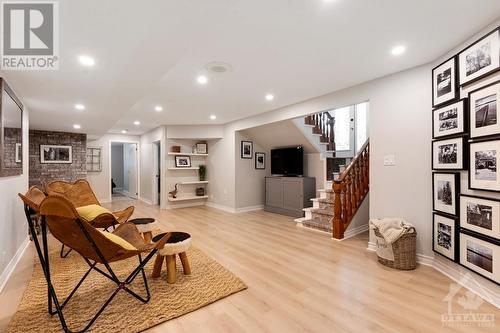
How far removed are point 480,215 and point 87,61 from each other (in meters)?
3.83

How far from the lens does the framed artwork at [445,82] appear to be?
237 cm

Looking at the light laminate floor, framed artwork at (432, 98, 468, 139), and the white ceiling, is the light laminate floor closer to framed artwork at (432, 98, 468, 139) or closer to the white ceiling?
framed artwork at (432, 98, 468, 139)

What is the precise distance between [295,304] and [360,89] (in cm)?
291

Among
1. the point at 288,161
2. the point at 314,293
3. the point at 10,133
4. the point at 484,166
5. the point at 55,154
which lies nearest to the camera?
the point at 484,166

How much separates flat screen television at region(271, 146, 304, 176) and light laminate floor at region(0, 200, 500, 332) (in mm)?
2307

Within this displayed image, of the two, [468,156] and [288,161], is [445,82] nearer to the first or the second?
[468,156]

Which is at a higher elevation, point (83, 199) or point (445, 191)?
point (445, 191)

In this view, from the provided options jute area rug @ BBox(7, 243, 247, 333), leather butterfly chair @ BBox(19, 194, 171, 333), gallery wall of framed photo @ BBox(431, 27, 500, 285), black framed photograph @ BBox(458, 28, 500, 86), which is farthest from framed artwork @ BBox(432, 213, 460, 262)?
leather butterfly chair @ BBox(19, 194, 171, 333)

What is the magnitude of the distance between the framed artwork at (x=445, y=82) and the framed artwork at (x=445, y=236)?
1.25 metres

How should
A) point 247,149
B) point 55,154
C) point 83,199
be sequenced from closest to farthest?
1. point 83,199
2. point 247,149
3. point 55,154

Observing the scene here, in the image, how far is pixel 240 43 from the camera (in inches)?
86.9

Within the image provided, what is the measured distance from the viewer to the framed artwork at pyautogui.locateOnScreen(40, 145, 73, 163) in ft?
21.0

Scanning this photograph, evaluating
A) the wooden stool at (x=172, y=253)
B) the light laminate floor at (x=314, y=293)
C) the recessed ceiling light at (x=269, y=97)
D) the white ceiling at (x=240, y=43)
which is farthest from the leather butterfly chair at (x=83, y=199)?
the recessed ceiling light at (x=269, y=97)

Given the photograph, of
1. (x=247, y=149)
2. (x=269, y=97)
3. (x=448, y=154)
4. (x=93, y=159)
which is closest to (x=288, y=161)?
(x=247, y=149)
